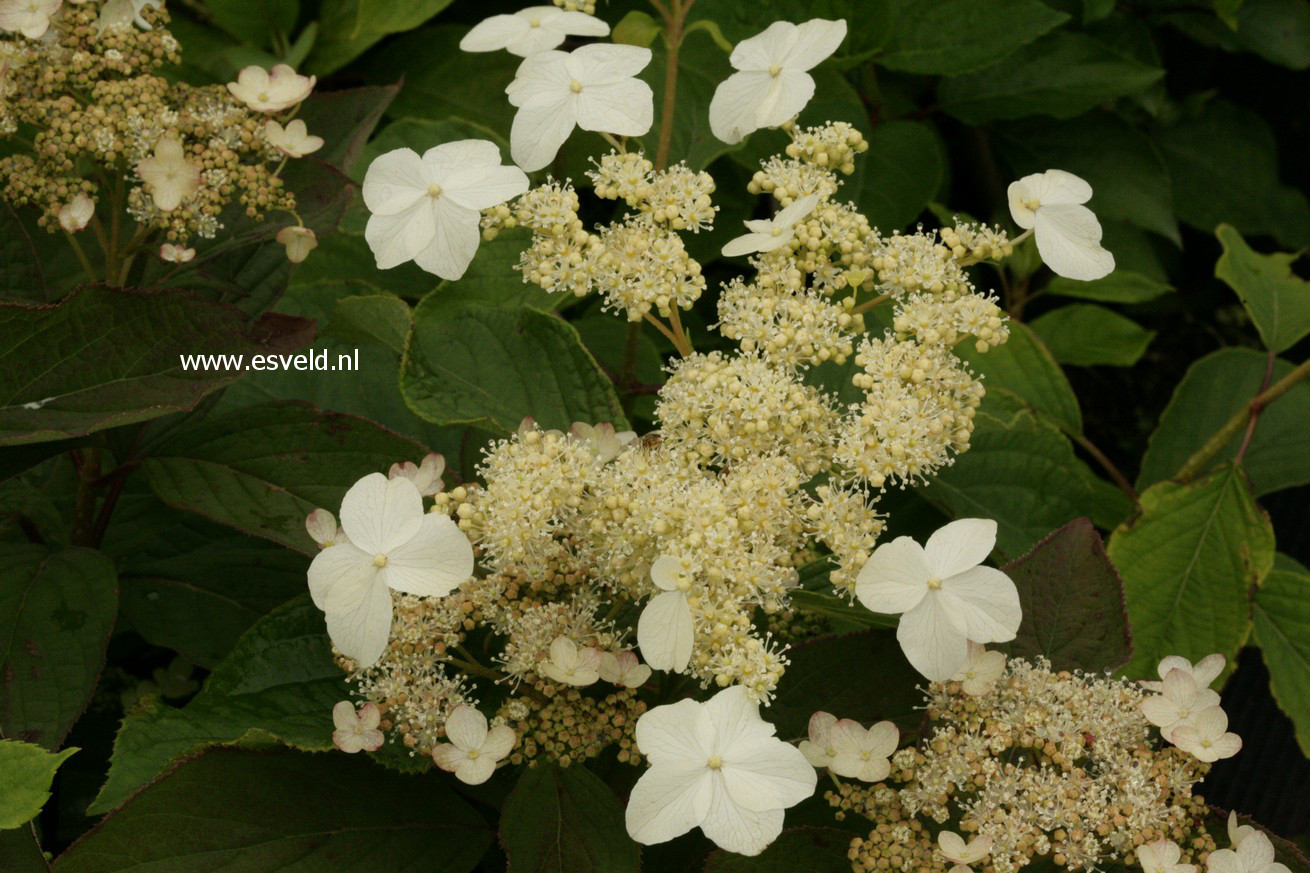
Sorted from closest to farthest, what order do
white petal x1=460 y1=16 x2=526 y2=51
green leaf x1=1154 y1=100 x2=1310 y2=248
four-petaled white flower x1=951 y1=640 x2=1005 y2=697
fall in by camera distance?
four-petaled white flower x1=951 y1=640 x2=1005 y2=697
white petal x1=460 y1=16 x2=526 y2=51
green leaf x1=1154 y1=100 x2=1310 y2=248

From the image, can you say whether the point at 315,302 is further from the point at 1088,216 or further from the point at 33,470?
the point at 1088,216

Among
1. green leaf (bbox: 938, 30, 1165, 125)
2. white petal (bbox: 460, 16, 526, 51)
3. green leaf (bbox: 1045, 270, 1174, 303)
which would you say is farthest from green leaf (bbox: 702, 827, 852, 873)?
green leaf (bbox: 938, 30, 1165, 125)

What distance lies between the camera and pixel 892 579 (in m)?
0.61

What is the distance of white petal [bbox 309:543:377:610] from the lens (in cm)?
60

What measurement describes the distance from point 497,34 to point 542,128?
164 mm

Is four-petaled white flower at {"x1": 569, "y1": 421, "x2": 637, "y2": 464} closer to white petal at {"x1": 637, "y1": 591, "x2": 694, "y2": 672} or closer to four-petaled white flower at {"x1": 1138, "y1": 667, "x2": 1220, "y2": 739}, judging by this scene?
white petal at {"x1": 637, "y1": 591, "x2": 694, "y2": 672}

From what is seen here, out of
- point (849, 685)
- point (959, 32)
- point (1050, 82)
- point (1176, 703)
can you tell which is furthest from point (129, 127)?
point (1050, 82)

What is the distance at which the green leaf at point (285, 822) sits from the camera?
69 centimetres

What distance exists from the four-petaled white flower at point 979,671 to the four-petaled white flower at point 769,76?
1.13 feet

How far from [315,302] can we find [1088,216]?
26.7 inches

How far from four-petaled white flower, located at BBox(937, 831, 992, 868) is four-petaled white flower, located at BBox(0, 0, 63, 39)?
767 millimetres

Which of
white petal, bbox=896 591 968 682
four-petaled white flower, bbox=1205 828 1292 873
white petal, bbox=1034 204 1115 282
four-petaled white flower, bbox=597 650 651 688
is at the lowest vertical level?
four-petaled white flower, bbox=1205 828 1292 873

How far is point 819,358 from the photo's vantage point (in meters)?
0.67

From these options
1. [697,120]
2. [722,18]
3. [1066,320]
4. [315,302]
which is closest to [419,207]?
[315,302]
